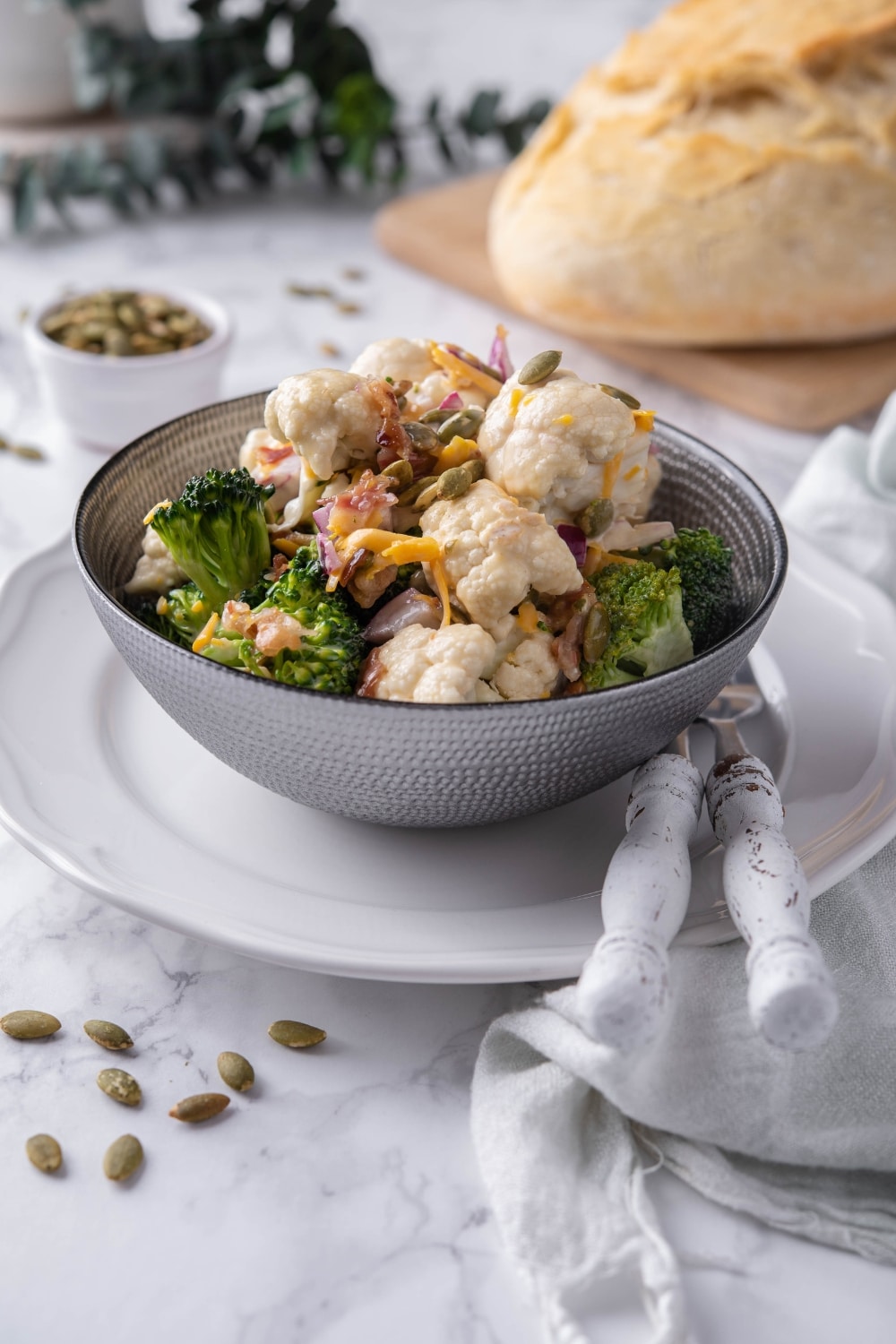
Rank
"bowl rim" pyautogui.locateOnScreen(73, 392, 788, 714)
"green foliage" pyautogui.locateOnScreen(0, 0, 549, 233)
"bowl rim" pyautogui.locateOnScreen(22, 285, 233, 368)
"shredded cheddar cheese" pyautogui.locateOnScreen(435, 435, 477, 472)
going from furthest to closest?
"green foliage" pyautogui.locateOnScreen(0, 0, 549, 233), "bowl rim" pyautogui.locateOnScreen(22, 285, 233, 368), "shredded cheddar cheese" pyautogui.locateOnScreen(435, 435, 477, 472), "bowl rim" pyautogui.locateOnScreen(73, 392, 788, 714)

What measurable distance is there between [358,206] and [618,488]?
3401 mm

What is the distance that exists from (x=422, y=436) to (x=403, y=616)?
0.30 m

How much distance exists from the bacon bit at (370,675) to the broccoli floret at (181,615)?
1.07 ft

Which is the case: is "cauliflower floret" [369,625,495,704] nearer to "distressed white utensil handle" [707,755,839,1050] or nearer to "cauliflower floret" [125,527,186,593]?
"distressed white utensil handle" [707,755,839,1050]

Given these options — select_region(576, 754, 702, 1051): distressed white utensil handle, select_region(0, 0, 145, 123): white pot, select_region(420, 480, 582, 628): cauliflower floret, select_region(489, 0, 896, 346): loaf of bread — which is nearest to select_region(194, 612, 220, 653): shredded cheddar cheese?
select_region(420, 480, 582, 628): cauliflower floret

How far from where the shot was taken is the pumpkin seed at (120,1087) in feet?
5.53

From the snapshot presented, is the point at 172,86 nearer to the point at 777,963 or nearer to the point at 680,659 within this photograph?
the point at 680,659

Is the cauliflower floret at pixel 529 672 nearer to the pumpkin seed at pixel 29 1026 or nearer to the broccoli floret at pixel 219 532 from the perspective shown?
the broccoli floret at pixel 219 532

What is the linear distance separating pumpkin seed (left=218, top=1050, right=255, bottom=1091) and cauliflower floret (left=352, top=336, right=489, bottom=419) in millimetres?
1024

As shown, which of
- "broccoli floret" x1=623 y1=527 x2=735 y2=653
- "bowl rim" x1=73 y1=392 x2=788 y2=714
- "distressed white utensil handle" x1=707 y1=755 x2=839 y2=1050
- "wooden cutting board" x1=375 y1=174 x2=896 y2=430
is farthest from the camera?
"wooden cutting board" x1=375 y1=174 x2=896 y2=430

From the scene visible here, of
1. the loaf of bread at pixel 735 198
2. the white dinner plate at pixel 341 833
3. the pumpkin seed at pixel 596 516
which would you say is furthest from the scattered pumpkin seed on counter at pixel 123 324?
the pumpkin seed at pixel 596 516

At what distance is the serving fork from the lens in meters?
1.42

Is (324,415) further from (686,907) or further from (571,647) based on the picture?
(686,907)

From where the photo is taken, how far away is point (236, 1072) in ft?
5.59
